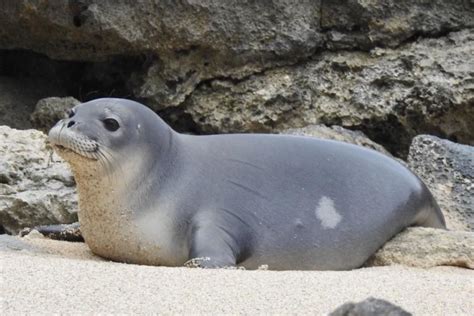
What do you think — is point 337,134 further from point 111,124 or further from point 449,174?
point 111,124

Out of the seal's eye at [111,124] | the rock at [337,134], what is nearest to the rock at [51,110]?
the rock at [337,134]

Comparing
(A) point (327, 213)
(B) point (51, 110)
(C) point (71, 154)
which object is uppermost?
(C) point (71, 154)

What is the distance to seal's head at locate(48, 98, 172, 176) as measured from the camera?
13.0 feet

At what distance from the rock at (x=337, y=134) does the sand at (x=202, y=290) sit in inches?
105

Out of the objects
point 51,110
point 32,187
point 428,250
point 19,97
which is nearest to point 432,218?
point 428,250

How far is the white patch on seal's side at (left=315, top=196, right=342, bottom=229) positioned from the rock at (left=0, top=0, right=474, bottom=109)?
2.18 meters

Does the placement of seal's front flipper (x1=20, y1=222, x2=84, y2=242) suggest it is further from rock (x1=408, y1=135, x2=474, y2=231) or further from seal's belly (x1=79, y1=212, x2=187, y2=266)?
rock (x1=408, y1=135, x2=474, y2=231)

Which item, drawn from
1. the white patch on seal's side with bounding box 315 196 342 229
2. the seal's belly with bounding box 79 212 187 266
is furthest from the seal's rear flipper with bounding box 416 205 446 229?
the seal's belly with bounding box 79 212 187 266

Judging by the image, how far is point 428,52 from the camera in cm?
625

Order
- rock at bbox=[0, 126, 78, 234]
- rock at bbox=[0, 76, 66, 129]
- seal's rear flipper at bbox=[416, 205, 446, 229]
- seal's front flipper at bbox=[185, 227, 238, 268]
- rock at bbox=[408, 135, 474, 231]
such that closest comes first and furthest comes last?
seal's front flipper at bbox=[185, 227, 238, 268] < seal's rear flipper at bbox=[416, 205, 446, 229] < rock at bbox=[0, 126, 78, 234] < rock at bbox=[408, 135, 474, 231] < rock at bbox=[0, 76, 66, 129]

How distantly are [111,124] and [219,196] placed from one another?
0.52 meters

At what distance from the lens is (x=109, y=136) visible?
408 centimetres

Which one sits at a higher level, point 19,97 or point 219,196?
point 219,196

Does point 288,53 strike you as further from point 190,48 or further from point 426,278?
point 426,278
